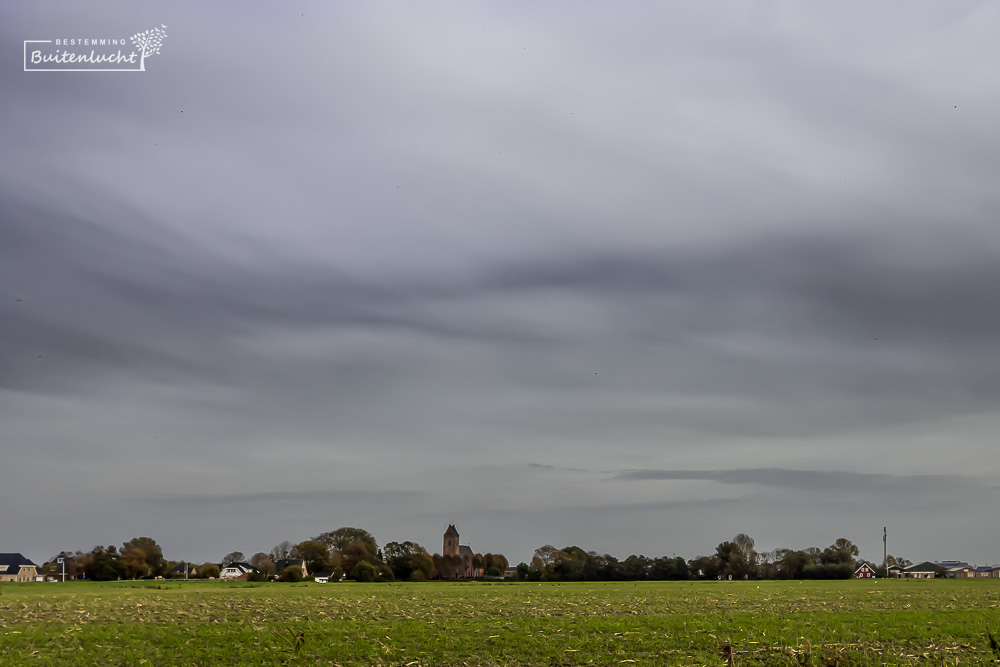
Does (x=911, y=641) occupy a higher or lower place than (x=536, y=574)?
higher

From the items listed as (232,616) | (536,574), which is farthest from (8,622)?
(536,574)

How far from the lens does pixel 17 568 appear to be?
168500 mm

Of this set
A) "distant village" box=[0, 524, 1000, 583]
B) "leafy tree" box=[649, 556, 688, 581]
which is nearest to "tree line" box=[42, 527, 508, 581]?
"distant village" box=[0, 524, 1000, 583]

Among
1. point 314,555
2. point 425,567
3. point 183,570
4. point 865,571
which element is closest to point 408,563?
point 425,567

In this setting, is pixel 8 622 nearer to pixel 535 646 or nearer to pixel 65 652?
pixel 65 652

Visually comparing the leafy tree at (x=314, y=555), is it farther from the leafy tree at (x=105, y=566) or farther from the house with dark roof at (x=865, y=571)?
the house with dark roof at (x=865, y=571)

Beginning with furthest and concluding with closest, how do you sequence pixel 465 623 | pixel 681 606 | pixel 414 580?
pixel 414 580 < pixel 681 606 < pixel 465 623

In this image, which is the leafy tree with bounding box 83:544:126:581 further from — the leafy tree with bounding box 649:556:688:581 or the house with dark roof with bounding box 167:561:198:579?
the leafy tree with bounding box 649:556:688:581

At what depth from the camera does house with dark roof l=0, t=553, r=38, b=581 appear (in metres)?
166

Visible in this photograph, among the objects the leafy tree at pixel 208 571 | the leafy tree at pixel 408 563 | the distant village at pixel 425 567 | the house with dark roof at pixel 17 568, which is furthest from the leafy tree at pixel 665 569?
the house with dark roof at pixel 17 568

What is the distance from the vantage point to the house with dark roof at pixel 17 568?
166m

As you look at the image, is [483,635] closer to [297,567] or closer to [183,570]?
[297,567]

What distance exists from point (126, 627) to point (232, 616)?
4.91m

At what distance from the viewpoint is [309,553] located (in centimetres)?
15712
